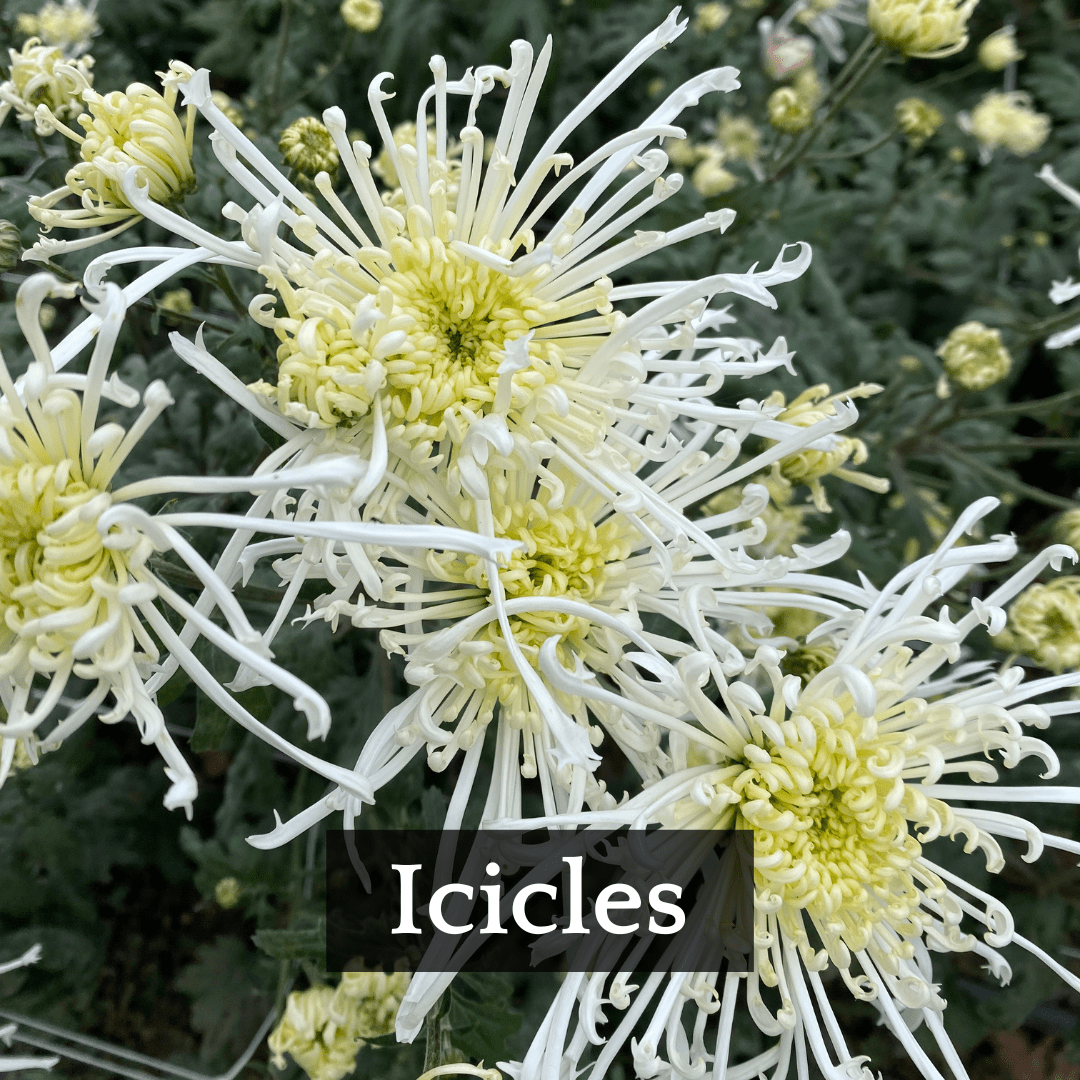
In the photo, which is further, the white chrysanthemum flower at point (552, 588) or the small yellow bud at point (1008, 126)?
the small yellow bud at point (1008, 126)

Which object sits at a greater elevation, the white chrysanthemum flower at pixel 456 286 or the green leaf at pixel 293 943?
the white chrysanthemum flower at pixel 456 286

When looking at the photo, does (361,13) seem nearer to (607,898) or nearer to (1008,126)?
(607,898)

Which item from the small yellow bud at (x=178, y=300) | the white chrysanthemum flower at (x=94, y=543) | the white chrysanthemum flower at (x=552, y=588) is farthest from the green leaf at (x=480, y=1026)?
the small yellow bud at (x=178, y=300)

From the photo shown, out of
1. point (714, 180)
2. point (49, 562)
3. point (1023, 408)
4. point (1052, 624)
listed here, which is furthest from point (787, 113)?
point (49, 562)

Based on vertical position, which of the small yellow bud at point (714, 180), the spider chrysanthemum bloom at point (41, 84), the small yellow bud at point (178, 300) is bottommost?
the spider chrysanthemum bloom at point (41, 84)

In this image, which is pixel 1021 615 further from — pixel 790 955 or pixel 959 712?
pixel 790 955

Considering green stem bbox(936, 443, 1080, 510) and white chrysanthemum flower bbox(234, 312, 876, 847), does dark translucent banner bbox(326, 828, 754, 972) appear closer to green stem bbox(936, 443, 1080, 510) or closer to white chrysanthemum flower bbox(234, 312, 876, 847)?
white chrysanthemum flower bbox(234, 312, 876, 847)

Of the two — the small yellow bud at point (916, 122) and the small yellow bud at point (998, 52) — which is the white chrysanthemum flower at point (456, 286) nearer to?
the small yellow bud at point (916, 122)

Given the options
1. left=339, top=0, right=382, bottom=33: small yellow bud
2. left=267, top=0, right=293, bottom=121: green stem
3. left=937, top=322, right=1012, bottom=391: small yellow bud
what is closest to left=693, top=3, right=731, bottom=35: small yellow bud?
left=339, top=0, right=382, bottom=33: small yellow bud
